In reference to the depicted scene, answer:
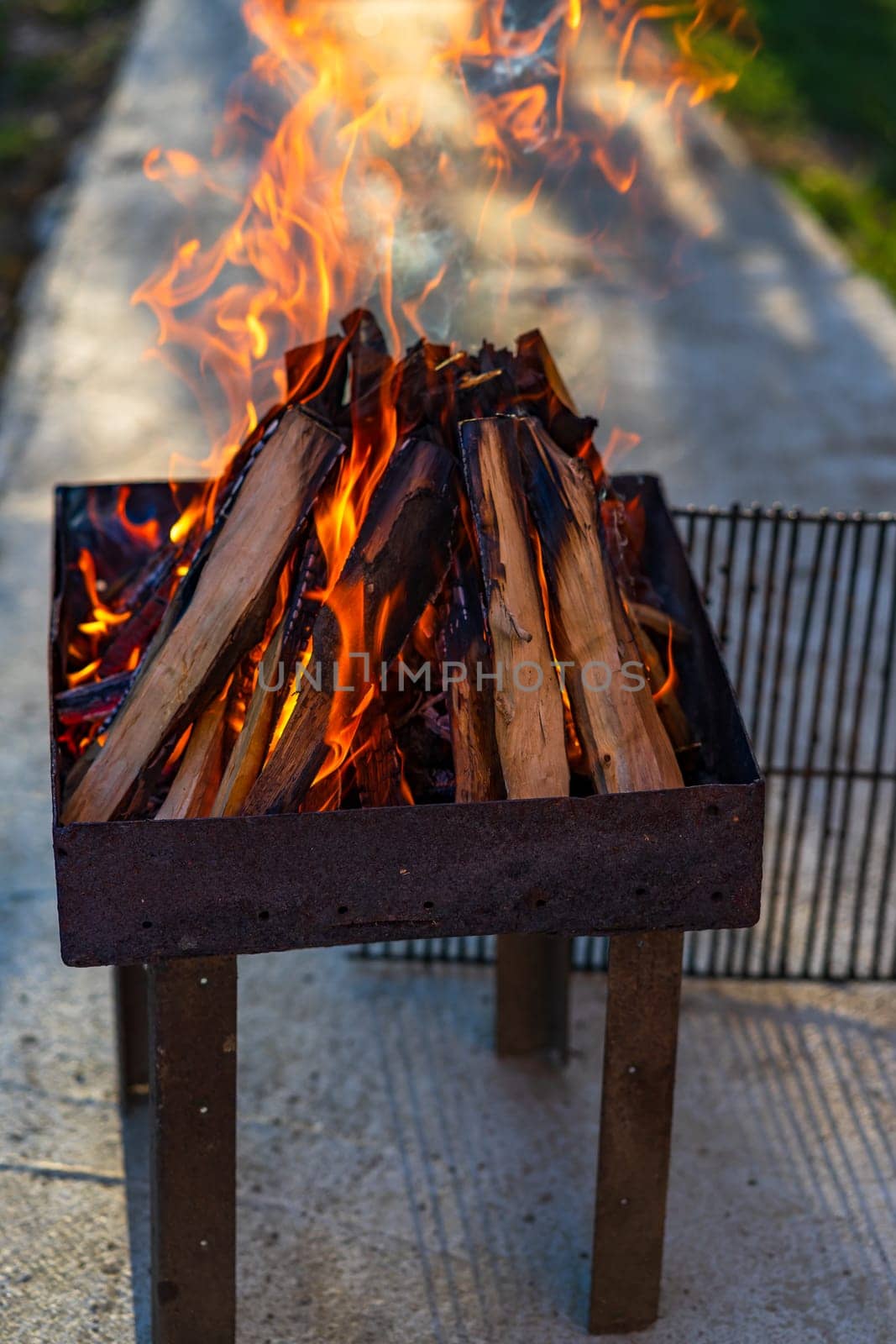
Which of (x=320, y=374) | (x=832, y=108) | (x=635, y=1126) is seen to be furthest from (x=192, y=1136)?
(x=832, y=108)

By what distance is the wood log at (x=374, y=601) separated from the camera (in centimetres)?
239

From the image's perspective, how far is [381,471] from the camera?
2639 mm

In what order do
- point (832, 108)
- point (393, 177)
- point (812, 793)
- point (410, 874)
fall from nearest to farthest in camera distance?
point (410, 874)
point (393, 177)
point (812, 793)
point (832, 108)

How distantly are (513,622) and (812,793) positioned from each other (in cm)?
235

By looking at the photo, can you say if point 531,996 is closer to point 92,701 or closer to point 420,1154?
point 420,1154

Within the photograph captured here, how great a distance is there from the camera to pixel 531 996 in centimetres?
346

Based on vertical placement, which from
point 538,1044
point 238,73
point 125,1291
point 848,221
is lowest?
point 125,1291

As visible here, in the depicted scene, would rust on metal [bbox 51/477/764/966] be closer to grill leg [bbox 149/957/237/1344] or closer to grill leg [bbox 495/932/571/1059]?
grill leg [bbox 149/957/237/1344]

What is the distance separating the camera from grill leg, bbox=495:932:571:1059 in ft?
11.2

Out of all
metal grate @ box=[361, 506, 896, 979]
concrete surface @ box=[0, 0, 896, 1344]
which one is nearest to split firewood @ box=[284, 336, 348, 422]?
metal grate @ box=[361, 506, 896, 979]

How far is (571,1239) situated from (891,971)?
1172 mm

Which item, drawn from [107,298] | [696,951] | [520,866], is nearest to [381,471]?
[520,866]

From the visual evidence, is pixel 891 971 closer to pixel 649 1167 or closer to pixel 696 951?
pixel 696 951

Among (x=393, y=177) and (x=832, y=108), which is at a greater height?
(x=832, y=108)
